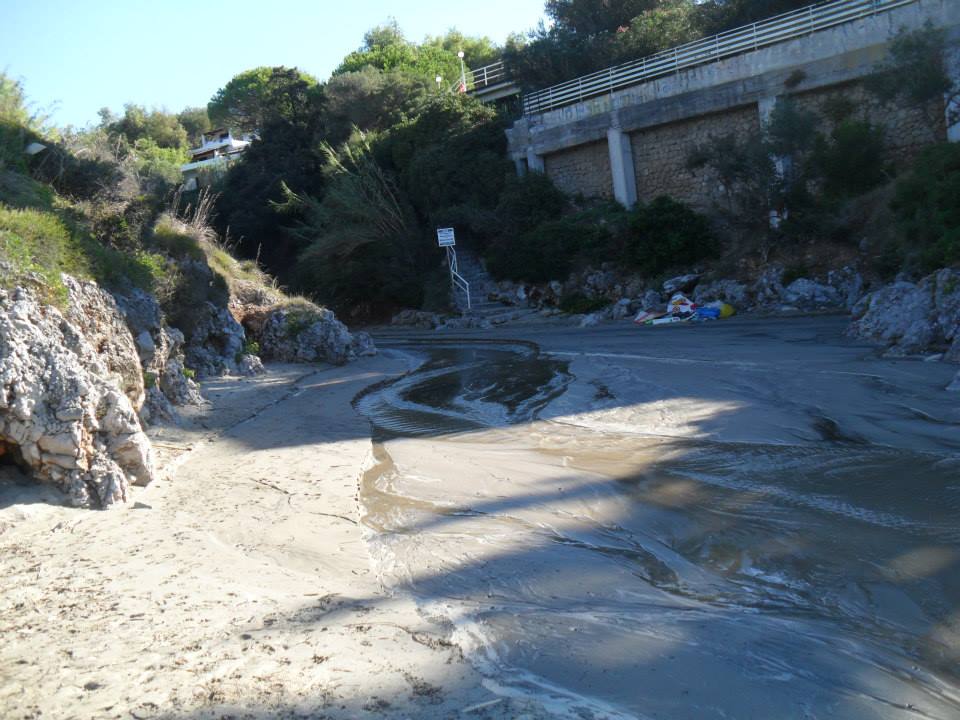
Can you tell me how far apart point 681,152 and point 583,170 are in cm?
439

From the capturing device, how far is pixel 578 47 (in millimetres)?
37062

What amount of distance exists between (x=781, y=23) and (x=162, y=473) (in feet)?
77.2

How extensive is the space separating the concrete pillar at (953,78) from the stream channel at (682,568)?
49.6ft

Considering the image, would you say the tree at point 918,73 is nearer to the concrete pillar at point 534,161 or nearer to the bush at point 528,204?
the bush at point 528,204

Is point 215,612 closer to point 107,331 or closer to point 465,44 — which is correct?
point 107,331

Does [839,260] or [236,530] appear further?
[839,260]

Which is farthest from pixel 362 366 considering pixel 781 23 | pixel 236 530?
pixel 781 23

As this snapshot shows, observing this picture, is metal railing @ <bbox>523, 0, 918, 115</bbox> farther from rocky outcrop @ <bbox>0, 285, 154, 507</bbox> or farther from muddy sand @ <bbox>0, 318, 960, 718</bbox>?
rocky outcrop @ <bbox>0, 285, 154, 507</bbox>

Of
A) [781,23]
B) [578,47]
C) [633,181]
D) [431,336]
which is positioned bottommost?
[431,336]

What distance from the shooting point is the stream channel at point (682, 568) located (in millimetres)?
4246

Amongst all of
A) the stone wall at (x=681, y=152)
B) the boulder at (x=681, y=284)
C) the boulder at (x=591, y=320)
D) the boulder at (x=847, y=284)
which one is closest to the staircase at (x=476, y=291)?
the boulder at (x=591, y=320)

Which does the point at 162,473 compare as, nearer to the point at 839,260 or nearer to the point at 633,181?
the point at 839,260

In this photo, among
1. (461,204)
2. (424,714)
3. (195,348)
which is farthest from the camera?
(461,204)

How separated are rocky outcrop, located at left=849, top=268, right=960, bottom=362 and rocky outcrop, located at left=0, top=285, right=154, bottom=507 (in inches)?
414
